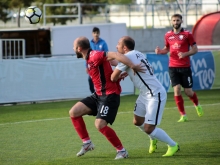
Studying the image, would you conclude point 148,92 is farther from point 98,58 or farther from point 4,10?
point 4,10

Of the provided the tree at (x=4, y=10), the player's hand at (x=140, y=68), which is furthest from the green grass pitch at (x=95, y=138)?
the tree at (x=4, y=10)

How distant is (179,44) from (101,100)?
4764 millimetres

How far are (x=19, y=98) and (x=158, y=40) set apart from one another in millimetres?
14198

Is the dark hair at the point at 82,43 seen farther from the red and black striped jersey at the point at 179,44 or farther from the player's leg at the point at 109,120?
the red and black striped jersey at the point at 179,44

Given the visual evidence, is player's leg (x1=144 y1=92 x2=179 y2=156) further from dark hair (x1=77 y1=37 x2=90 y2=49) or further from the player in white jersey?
dark hair (x1=77 y1=37 x2=90 y2=49)

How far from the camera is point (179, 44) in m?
13.7

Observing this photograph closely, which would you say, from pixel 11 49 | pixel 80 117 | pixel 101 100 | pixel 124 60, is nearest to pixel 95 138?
pixel 80 117

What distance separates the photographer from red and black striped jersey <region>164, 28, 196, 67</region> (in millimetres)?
13719

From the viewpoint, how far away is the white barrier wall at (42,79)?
1786 centimetres

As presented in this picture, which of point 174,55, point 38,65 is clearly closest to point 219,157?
point 174,55

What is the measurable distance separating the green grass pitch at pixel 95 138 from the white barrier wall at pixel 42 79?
0.91m

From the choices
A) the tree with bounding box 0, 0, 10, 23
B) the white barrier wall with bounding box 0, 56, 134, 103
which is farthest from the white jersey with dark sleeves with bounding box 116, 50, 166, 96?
the tree with bounding box 0, 0, 10, 23

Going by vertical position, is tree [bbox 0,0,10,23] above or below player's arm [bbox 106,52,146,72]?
above

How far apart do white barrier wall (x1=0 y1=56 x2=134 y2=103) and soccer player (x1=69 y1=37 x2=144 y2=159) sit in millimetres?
8522
